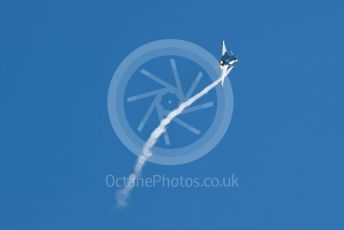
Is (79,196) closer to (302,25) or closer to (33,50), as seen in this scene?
(33,50)

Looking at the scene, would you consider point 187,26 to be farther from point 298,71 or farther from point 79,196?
point 79,196

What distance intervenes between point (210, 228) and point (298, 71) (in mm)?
1448

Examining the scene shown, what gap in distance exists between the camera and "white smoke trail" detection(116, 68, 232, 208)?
397 centimetres

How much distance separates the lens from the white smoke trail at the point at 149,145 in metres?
3.97

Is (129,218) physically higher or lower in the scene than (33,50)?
lower

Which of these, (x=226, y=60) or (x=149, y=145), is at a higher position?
(x=226, y=60)

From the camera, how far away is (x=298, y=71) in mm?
4078

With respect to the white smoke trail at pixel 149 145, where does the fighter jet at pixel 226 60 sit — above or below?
above

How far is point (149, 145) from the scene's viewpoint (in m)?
3.98

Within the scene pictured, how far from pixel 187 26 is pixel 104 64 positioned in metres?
0.73

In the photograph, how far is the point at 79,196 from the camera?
3.97 m

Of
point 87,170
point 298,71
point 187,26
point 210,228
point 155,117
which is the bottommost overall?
point 210,228

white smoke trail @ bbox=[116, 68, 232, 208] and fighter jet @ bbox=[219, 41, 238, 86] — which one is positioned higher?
fighter jet @ bbox=[219, 41, 238, 86]

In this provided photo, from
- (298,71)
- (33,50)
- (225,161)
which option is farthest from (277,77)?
(33,50)
